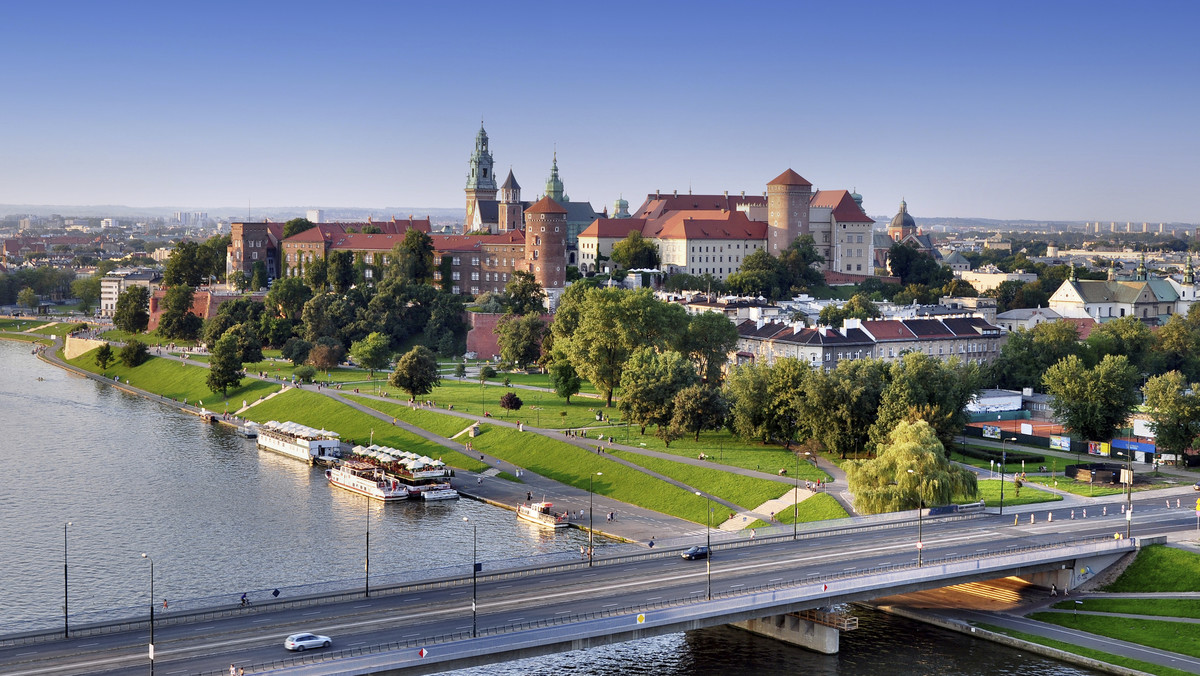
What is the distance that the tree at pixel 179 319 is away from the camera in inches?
5305

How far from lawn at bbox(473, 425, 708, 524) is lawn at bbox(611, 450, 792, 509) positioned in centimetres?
91

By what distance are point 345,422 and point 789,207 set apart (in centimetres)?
7662

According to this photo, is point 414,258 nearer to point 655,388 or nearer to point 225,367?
point 225,367

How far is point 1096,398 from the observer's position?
246ft

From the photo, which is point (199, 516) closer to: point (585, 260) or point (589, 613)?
point (589, 613)

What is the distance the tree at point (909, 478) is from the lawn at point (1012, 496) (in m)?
1.16

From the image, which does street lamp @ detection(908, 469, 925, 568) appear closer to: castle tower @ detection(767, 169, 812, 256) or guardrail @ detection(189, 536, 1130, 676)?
guardrail @ detection(189, 536, 1130, 676)

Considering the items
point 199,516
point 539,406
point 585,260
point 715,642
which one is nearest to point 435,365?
point 539,406

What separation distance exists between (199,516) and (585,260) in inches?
3860

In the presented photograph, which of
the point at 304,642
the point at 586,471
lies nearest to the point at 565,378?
the point at 586,471

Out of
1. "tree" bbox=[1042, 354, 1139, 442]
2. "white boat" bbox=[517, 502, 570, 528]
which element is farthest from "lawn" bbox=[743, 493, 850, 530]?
"tree" bbox=[1042, 354, 1139, 442]

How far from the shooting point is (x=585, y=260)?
522 feet

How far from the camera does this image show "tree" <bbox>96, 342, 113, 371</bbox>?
128 m

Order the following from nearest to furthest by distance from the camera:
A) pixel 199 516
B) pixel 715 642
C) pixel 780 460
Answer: pixel 715 642 < pixel 199 516 < pixel 780 460
